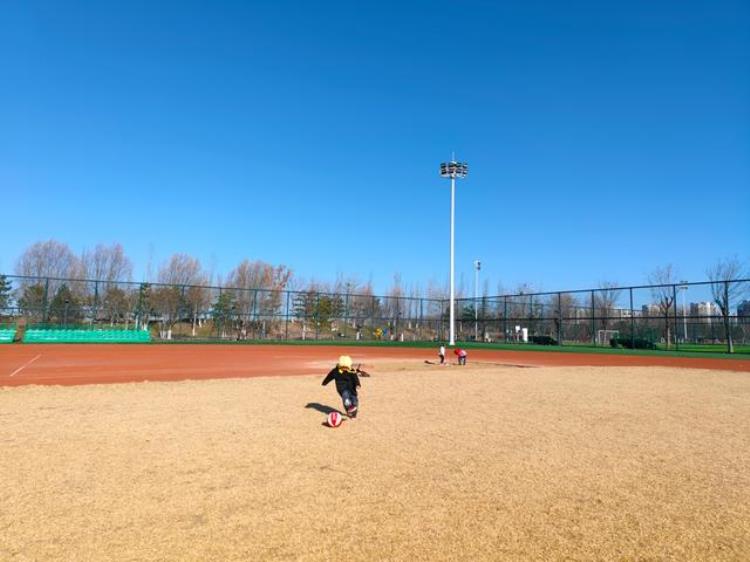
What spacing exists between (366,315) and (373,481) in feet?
135

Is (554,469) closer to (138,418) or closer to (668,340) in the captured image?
(138,418)

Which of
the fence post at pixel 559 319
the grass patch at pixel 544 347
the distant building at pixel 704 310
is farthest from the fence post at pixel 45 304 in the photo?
the distant building at pixel 704 310

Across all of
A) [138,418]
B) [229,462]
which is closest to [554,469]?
[229,462]

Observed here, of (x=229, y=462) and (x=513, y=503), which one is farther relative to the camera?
(x=229, y=462)

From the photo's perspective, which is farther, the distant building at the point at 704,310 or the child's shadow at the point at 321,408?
the distant building at the point at 704,310

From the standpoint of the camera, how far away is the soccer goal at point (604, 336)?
36062 mm

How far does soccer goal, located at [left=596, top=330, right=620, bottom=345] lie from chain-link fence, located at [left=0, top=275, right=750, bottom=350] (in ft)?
0.25

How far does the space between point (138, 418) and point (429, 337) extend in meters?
39.6

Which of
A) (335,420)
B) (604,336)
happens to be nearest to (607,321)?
(604,336)

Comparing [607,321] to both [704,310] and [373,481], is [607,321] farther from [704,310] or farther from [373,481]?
[373,481]

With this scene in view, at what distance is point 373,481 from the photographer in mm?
4910

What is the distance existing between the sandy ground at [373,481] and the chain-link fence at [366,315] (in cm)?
2505

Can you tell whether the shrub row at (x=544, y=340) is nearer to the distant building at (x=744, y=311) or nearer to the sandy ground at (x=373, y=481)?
the distant building at (x=744, y=311)

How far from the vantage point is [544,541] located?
11.7 ft
